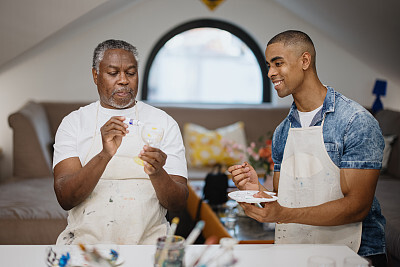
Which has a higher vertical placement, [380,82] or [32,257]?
[380,82]

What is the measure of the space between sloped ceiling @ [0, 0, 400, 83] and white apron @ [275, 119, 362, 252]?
5.79 feet

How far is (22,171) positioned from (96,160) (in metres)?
2.32

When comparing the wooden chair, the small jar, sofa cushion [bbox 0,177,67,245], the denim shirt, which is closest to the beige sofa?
sofa cushion [bbox 0,177,67,245]

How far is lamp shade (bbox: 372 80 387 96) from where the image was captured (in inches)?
179

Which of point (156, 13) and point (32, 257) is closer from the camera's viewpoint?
point (32, 257)

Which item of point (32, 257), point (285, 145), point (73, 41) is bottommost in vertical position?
point (32, 257)

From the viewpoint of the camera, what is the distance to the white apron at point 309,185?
1.69 metres

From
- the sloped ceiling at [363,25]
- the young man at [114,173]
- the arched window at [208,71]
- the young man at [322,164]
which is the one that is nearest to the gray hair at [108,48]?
the young man at [114,173]

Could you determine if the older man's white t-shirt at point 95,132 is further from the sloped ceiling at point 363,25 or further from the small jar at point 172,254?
the sloped ceiling at point 363,25

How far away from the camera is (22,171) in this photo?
3762 mm

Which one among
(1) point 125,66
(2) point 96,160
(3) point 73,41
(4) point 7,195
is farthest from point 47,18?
(2) point 96,160

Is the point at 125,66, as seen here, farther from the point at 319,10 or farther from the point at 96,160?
the point at 319,10

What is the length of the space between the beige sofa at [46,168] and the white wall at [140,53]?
1.23ft

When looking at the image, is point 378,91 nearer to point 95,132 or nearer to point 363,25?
point 363,25
